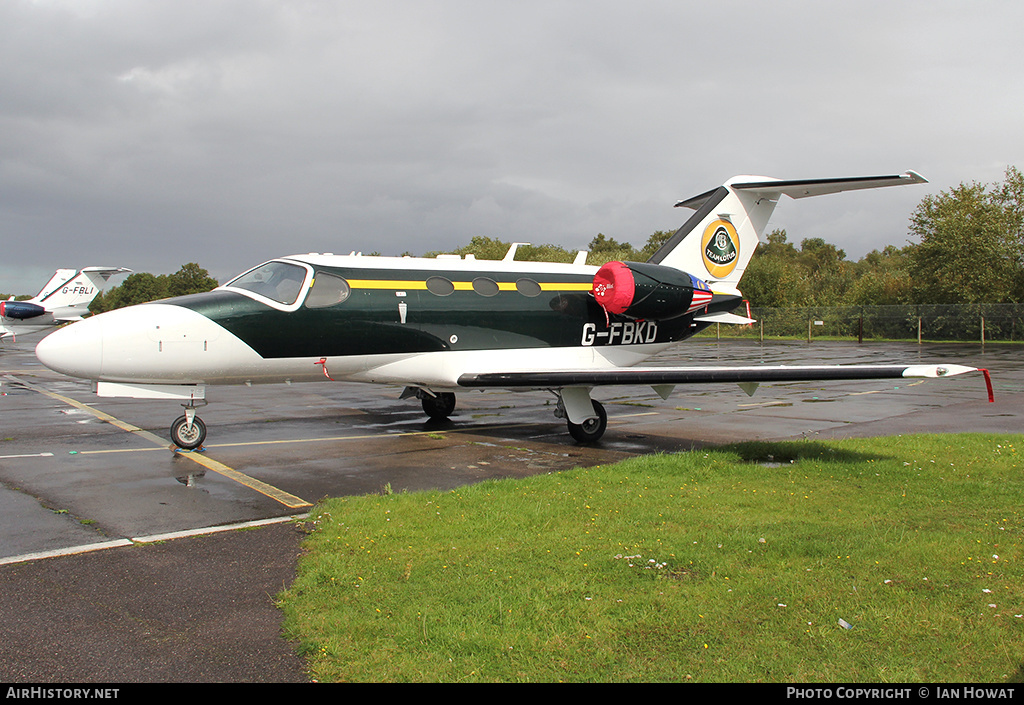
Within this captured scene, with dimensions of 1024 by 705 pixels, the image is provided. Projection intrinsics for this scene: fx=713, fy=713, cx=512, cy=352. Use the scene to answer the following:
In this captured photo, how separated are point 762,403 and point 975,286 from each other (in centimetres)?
3636

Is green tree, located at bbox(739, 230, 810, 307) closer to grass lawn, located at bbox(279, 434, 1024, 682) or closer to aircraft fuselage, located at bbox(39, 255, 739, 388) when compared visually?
aircraft fuselage, located at bbox(39, 255, 739, 388)

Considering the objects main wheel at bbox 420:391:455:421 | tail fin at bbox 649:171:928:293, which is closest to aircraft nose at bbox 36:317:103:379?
main wheel at bbox 420:391:455:421

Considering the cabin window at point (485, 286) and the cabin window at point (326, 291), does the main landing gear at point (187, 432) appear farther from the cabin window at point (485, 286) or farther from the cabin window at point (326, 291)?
the cabin window at point (485, 286)

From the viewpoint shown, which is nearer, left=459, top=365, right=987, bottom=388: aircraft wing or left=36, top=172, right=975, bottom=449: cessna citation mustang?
left=459, top=365, right=987, bottom=388: aircraft wing

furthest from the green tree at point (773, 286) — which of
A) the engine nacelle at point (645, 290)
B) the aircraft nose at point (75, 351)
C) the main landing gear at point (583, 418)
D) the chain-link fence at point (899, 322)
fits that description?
the aircraft nose at point (75, 351)

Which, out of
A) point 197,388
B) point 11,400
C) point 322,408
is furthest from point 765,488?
point 11,400

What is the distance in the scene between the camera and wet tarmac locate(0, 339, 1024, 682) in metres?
4.30

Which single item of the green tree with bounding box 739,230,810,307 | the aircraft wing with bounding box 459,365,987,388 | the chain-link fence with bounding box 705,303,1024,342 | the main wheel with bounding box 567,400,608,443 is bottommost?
the main wheel with bounding box 567,400,608,443

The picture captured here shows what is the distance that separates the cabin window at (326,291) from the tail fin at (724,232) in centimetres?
689

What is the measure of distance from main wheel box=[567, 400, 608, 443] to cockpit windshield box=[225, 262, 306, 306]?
16.2 feet

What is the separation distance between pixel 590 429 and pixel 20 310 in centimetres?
4773

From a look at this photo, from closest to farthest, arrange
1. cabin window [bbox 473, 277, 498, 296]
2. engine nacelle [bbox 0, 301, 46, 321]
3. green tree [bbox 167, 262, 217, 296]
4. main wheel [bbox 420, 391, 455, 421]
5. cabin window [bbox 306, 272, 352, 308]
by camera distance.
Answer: cabin window [bbox 306, 272, 352, 308] → cabin window [bbox 473, 277, 498, 296] → main wheel [bbox 420, 391, 455, 421] → engine nacelle [bbox 0, 301, 46, 321] → green tree [bbox 167, 262, 217, 296]

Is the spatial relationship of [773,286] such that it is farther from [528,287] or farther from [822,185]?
[528,287]
